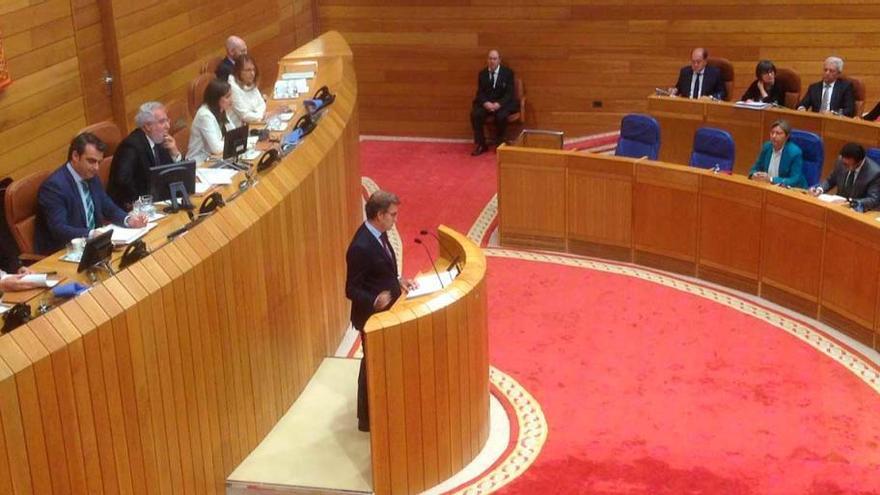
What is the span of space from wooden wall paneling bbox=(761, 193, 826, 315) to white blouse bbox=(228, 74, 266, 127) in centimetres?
365

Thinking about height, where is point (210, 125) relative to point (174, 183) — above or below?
above

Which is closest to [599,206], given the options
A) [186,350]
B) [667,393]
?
[667,393]

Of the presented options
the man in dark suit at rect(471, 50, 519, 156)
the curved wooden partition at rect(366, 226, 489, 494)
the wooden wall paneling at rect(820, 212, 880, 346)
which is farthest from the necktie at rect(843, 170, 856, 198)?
the man in dark suit at rect(471, 50, 519, 156)

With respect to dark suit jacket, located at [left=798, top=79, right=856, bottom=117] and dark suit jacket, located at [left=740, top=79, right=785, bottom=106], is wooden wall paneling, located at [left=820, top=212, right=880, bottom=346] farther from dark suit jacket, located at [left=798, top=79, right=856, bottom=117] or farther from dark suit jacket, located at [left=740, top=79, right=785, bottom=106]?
dark suit jacket, located at [left=740, top=79, right=785, bottom=106]

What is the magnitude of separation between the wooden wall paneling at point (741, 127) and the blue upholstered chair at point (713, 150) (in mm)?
1215

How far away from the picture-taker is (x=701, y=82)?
10734mm

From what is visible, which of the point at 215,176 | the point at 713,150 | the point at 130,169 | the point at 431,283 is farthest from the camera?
the point at 713,150

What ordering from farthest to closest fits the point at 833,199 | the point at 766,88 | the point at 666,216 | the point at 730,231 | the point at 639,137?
1. the point at 766,88
2. the point at 639,137
3. the point at 666,216
4. the point at 730,231
5. the point at 833,199

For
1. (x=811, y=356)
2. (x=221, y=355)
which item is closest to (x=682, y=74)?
(x=811, y=356)

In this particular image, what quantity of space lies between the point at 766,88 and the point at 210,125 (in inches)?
208

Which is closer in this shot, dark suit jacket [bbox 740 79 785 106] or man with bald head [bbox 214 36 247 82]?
man with bald head [bbox 214 36 247 82]

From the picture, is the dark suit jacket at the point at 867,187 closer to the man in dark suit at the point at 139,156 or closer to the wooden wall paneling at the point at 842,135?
the wooden wall paneling at the point at 842,135

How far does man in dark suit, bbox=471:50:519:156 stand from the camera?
1187 centimetres

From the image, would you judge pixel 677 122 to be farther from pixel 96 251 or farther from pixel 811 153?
pixel 96 251
